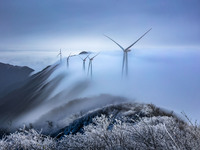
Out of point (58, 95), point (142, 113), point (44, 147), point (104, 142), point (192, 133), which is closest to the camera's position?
point (192, 133)

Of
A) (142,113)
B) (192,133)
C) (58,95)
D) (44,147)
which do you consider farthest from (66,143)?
(58,95)

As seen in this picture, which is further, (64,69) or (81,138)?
(64,69)

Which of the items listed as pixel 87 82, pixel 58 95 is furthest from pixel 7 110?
pixel 87 82

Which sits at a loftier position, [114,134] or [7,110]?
[114,134]

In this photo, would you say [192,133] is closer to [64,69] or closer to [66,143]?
[66,143]

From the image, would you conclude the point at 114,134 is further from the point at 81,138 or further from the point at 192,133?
the point at 192,133

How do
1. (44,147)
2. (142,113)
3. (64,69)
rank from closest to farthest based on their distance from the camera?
(44,147) → (142,113) → (64,69)

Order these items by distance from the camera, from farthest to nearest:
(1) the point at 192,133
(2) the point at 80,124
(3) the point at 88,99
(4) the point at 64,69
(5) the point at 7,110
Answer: (4) the point at 64,69 → (5) the point at 7,110 → (3) the point at 88,99 → (2) the point at 80,124 → (1) the point at 192,133

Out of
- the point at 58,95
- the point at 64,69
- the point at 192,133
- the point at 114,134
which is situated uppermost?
the point at 192,133

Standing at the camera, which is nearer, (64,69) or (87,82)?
(87,82)
